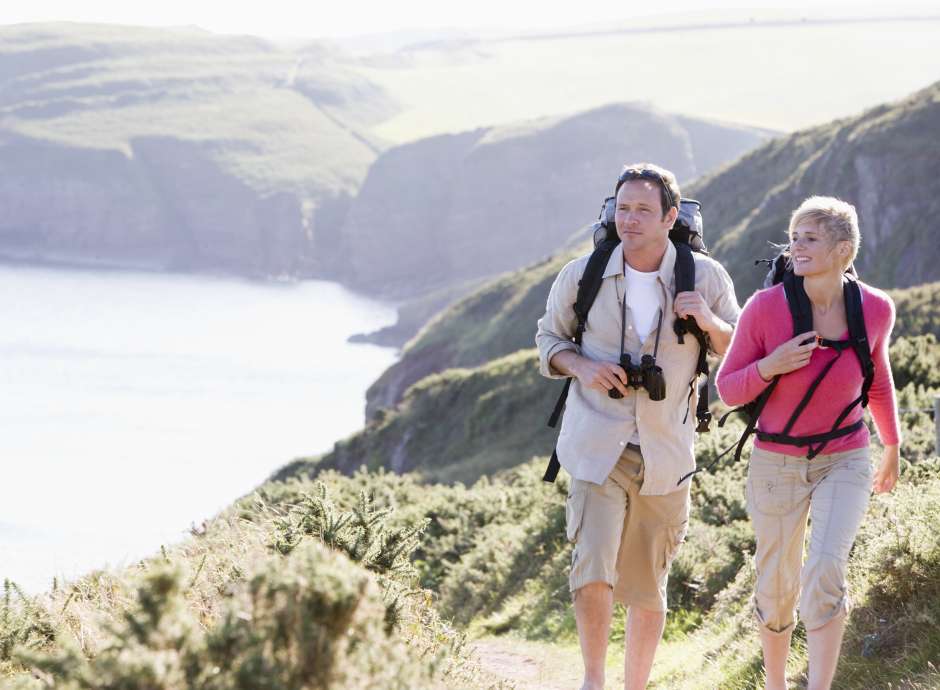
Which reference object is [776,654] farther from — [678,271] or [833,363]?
[678,271]

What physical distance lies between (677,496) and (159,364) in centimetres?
10972

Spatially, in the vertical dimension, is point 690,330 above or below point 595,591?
above

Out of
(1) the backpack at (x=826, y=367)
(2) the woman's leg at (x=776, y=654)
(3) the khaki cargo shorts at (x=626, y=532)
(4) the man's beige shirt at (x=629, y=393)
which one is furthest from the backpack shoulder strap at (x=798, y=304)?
(2) the woman's leg at (x=776, y=654)

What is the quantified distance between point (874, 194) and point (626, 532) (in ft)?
144

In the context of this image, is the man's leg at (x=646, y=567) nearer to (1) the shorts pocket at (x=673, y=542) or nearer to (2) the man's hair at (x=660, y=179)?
(1) the shorts pocket at (x=673, y=542)

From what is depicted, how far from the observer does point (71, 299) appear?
15375 centimetres

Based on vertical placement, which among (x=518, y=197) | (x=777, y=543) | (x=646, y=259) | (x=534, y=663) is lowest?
(x=518, y=197)

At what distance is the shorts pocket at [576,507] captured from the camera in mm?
5086

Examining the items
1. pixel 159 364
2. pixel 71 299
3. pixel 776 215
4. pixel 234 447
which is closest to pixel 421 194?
pixel 71 299

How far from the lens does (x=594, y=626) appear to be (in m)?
5.07

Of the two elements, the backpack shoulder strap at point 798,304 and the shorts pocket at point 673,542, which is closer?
the backpack shoulder strap at point 798,304

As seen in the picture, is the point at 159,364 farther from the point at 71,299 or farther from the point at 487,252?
the point at 487,252

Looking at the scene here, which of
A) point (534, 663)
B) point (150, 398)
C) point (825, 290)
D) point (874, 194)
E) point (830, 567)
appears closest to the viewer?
point (830, 567)

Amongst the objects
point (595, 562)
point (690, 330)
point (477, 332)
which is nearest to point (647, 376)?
point (690, 330)
